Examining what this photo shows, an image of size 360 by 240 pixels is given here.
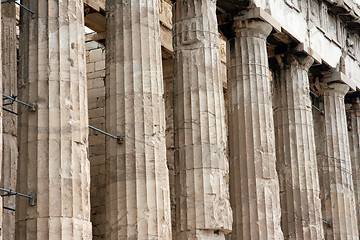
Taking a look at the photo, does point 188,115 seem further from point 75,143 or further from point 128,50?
point 75,143

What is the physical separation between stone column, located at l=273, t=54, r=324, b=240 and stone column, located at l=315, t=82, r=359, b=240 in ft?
8.19

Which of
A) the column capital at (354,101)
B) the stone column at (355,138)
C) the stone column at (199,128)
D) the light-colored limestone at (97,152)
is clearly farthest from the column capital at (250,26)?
the stone column at (355,138)

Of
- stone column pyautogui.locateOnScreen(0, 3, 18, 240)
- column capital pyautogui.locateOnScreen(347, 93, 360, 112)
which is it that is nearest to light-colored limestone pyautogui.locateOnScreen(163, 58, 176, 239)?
column capital pyautogui.locateOnScreen(347, 93, 360, 112)

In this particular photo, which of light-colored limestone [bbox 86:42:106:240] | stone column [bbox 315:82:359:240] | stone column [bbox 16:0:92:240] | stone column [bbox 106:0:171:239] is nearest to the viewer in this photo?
stone column [bbox 16:0:92:240]

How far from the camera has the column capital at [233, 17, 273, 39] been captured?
89.9ft

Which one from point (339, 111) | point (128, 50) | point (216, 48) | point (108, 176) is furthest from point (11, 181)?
point (339, 111)

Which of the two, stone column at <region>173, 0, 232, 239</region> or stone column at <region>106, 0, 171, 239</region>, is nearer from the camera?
stone column at <region>106, 0, 171, 239</region>

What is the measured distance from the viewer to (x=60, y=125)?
64.6 ft

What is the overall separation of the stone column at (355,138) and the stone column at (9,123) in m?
15.4

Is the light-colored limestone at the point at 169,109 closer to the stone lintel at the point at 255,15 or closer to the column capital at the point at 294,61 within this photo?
the column capital at the point at 294,61

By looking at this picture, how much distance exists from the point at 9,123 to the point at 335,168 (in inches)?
518

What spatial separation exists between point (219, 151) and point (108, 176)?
3.47m

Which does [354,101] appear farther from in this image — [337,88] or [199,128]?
[199,128]

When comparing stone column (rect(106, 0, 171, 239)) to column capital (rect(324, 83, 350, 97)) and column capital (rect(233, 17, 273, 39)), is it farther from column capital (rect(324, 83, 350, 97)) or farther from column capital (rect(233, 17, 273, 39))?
column capital (rect(324, 83, 350, 97))
